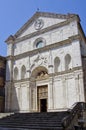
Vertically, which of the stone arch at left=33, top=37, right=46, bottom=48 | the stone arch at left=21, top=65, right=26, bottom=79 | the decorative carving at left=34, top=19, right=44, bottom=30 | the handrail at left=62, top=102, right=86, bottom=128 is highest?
the decorative carving at left=34, top=19, right=44, bottom=30

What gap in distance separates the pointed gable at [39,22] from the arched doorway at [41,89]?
5.12 metres

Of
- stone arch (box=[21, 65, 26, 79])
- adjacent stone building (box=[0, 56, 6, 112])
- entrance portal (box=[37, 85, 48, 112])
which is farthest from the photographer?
adjacent stone building (box=[0, 56, 6, 112])

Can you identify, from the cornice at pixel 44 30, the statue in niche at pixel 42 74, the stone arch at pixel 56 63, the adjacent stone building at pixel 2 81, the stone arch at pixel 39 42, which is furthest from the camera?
the adjacent stone building at pixel 2 81

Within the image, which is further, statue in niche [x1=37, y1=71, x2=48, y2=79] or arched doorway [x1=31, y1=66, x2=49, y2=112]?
statue in niche [x1=37, y1=71, x2=48, y2=79]

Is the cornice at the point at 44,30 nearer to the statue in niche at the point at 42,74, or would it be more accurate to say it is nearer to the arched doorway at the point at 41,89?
the arched doorway at the point at 41,89

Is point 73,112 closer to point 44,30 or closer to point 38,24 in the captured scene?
point 44,30

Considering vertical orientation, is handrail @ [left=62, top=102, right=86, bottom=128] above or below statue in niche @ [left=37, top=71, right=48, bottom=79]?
below

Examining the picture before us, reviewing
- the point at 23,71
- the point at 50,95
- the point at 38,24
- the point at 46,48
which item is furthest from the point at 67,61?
the point at 38,24

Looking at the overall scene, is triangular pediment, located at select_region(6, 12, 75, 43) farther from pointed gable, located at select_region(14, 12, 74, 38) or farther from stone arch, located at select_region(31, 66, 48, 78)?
stone arch, located at select_region(31, 66, 48, 78)

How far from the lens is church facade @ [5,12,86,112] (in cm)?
1975

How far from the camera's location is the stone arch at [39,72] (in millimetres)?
22688

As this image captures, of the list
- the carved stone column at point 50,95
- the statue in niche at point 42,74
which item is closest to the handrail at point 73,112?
the carved stone column at point 50,95

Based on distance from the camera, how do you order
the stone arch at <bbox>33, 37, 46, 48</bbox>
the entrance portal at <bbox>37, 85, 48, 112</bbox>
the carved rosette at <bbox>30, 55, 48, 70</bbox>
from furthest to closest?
the stone arch at <bbox>33, 37, 46, 48</bbox> → the carved rosette at <bbox>30, 55, 48, 70</bbox> → the entrance portal at <bbox>37, 85, 48, 112</bbox>

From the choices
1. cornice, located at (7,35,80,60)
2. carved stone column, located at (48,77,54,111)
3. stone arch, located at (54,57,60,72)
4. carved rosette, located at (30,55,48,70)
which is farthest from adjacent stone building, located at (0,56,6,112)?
stone arch, located at (54,57,60,72)
